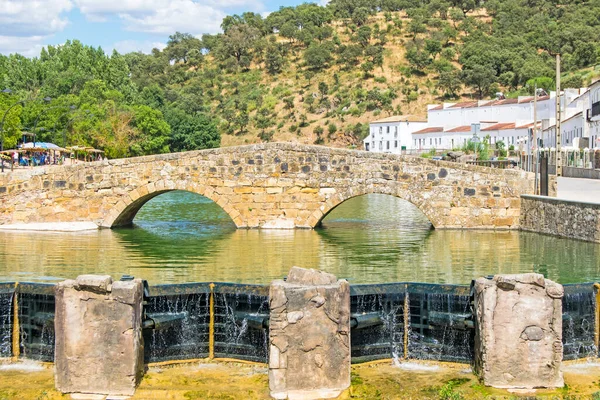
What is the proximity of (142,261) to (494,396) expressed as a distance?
39.9 feet

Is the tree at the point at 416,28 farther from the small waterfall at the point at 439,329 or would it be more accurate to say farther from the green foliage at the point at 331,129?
the small waterfall at the point at 439,329

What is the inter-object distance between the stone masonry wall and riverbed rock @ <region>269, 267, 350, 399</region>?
13.7 m

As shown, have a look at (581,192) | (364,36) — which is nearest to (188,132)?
(364,36)

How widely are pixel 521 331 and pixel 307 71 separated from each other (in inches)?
3768

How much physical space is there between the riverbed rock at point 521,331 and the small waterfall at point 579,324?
4.49 ft

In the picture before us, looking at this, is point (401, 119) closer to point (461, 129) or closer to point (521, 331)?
point (461, 129)

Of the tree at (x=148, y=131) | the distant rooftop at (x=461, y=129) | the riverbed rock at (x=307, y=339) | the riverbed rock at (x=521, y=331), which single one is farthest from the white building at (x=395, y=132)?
the riverbed rock at (x=307, y=339)

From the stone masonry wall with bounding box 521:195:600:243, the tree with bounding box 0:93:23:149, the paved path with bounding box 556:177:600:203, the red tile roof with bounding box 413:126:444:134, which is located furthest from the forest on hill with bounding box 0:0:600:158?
the stone masonry wall with bounding box 521:195:600:243

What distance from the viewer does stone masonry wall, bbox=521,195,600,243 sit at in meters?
20.5

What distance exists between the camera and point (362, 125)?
290 ft

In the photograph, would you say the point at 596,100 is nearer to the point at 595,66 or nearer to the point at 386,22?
the point at 595,66

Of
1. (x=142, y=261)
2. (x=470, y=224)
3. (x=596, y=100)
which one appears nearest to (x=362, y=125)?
(x=596, y=100)

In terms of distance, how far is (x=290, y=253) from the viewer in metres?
20.3

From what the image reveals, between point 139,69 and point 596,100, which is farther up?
point 139,69
